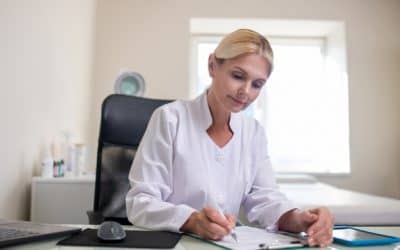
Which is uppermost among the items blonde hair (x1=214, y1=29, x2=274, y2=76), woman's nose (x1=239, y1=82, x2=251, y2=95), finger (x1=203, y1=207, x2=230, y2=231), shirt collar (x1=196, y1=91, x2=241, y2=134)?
blonde hair (x1=214, y1=29, x2=274, y2=76)

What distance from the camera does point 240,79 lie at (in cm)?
109

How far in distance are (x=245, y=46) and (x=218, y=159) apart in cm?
33

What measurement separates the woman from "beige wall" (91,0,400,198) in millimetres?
2376

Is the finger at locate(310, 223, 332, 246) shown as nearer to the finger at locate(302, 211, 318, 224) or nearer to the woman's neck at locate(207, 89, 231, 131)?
the finger at locate(302, 211, 318, 224)

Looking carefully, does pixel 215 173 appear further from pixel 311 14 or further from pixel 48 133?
pixel 311 14

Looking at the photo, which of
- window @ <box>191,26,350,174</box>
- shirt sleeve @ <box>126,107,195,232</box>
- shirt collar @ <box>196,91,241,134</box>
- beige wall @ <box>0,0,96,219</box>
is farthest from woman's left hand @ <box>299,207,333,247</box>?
window @ <box>191,26,350,174</box>

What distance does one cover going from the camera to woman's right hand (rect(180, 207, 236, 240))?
2.69 ft

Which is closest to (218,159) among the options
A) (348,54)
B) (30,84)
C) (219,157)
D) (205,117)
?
(219,157)

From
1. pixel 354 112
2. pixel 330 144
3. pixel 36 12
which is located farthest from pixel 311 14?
pixel 36 12

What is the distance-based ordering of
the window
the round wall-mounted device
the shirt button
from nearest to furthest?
the shirt button < the round wall-mounted device < the window

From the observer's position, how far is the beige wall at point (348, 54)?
3572mm

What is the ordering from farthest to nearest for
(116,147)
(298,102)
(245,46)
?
(298,102), (116,147), (245,46)

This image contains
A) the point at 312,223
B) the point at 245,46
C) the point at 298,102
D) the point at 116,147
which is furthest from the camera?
the point at 298,102

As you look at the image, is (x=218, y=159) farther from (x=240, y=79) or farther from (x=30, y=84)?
(x=30, y=84)
